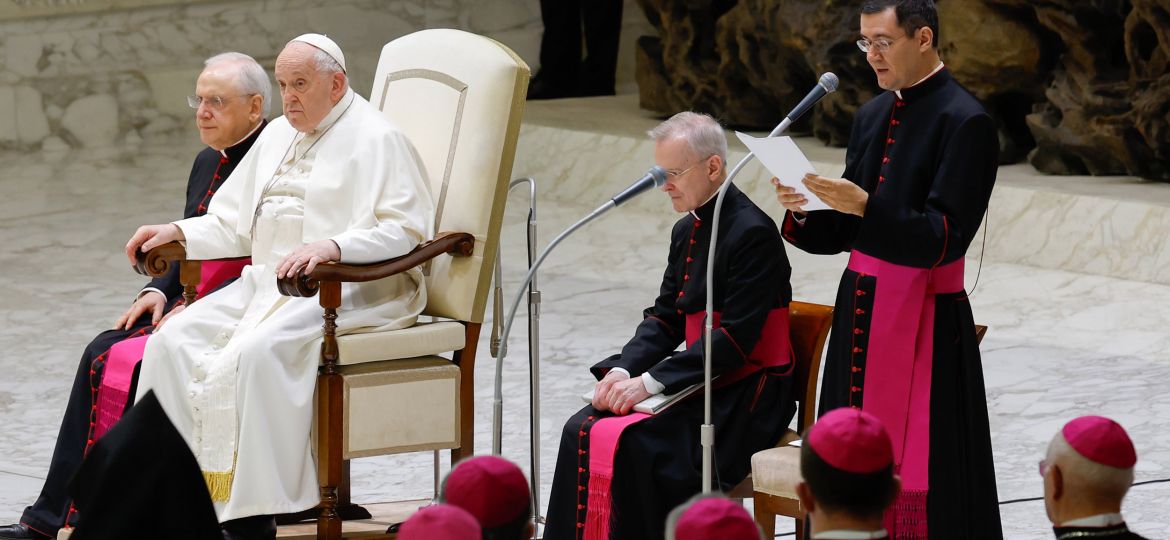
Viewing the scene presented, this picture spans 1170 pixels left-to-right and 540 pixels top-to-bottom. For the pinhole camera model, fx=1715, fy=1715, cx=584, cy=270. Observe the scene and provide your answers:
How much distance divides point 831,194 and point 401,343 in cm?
150

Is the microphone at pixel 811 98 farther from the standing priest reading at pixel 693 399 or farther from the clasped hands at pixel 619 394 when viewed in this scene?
the clasped hands at pixel 619 394

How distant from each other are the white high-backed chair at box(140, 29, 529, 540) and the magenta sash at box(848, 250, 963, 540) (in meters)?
1.31

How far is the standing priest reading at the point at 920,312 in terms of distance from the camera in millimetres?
4051

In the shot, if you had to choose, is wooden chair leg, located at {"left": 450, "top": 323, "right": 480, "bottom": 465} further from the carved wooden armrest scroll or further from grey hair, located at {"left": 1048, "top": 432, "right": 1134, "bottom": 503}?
grey hair, located at {"left": 1048, "top": 432, "right": 1134, "bottom": 503}

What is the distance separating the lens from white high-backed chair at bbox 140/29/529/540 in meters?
4.79

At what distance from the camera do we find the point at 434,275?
16.9 ft

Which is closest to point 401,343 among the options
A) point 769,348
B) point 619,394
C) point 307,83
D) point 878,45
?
point 619,394

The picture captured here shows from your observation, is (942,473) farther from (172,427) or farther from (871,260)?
(172,427)

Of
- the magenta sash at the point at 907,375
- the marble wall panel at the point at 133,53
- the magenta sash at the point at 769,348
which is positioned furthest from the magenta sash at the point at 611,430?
the marble wall panel at the point at 133,53

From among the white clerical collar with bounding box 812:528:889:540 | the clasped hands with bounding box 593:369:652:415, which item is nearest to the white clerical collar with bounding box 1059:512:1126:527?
the white clerical collar with bounding box 812:528:889:540

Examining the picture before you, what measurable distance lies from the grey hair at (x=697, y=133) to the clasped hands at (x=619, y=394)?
0.62 m

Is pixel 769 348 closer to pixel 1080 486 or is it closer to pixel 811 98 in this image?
pixel 811 98

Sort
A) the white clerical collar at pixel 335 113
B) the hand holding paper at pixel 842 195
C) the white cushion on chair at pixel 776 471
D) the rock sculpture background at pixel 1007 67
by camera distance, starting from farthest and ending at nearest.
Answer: the rock sculpture background at pixel 1007 67 < the white clerical collar at pixel 335 113 < the white cushion on chair at pixel 776 471 < the hand holding paper at pixel 842 195

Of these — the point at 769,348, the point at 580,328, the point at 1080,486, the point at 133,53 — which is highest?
the point at 1080,486
